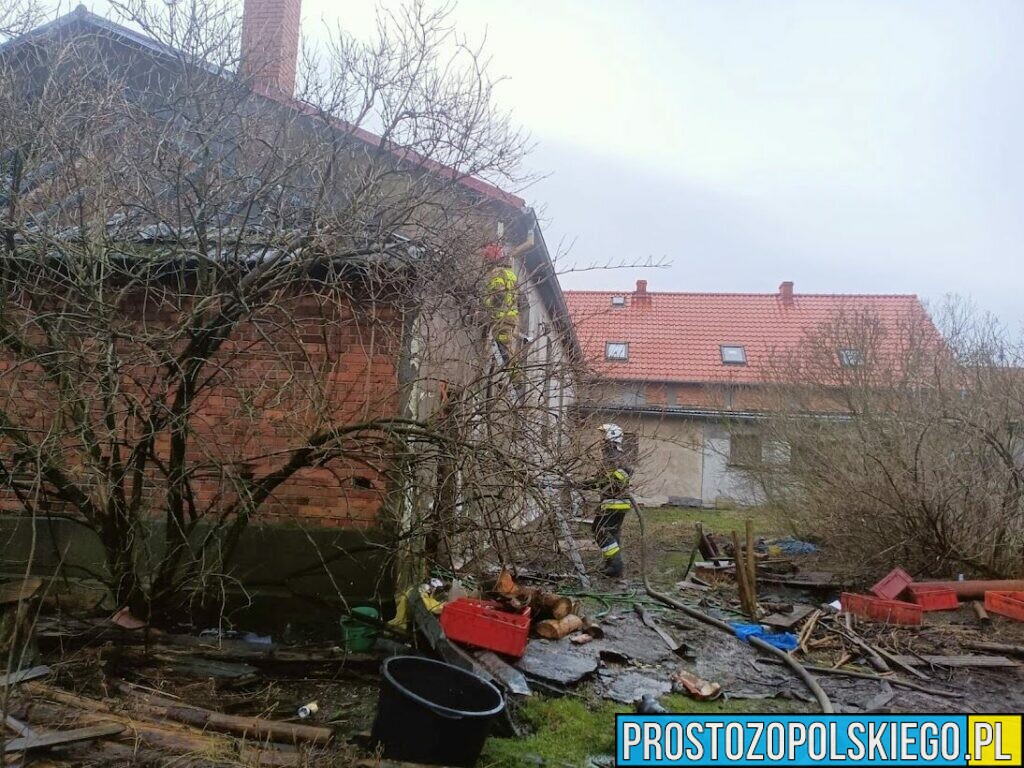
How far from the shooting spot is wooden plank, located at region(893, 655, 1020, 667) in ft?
21.0

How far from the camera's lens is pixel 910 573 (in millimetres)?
9422

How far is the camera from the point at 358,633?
17.6 feet

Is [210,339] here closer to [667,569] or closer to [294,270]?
[294,270]

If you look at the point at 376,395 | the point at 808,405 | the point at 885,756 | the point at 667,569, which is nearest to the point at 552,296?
the point at 808,405

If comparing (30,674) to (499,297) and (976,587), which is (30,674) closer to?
(499,297)

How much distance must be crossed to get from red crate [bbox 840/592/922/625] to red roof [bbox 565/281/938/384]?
1273cm

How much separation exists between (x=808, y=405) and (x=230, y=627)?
1069cm

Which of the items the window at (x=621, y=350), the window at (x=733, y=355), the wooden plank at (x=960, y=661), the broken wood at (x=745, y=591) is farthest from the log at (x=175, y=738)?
the window at (x=733, y=355)

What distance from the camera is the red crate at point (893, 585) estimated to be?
26.8 feet

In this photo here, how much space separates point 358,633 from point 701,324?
20833 millimetres

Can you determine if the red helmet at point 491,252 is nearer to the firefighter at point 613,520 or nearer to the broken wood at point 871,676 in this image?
the firefighter at point 613,520

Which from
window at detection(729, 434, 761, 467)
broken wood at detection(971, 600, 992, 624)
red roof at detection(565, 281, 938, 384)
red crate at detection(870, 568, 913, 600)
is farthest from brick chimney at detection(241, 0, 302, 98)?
red roof at detection(565, 281, 938, 384)

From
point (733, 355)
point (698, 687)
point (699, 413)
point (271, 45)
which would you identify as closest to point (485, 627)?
point (698, 687)

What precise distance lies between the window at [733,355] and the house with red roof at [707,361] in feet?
0.10
